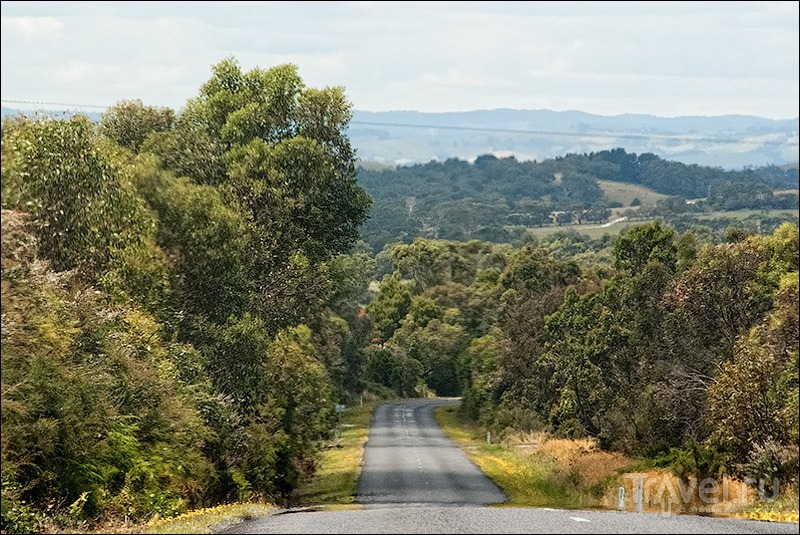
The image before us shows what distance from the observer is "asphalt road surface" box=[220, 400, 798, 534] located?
15820 millimetres

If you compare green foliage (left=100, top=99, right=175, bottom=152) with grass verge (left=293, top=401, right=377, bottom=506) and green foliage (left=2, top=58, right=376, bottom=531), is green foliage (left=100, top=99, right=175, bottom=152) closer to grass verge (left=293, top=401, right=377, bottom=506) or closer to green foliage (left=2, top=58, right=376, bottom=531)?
green foliage (left=2, top=58, right=376, bottom=531)

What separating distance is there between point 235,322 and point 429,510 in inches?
777

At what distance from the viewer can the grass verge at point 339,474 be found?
4081cm

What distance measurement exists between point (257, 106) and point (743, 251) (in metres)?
19.3

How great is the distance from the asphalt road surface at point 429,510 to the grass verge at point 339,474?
0.67 m

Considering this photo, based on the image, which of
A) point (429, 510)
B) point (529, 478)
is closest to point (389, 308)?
point (529, 478)

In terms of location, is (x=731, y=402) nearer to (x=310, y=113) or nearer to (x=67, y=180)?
(x=67, y=180)

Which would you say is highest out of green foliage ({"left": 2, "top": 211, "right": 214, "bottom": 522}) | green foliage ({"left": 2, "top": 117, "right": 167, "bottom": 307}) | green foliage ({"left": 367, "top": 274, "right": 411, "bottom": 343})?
green foliage ({"left": 2, "top": 117, "right": 167, "bottom": 307})

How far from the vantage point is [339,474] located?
50.3 metres

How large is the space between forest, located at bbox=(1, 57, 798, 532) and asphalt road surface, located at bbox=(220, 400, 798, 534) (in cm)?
428

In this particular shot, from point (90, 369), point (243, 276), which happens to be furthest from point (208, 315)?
point (90, 369)

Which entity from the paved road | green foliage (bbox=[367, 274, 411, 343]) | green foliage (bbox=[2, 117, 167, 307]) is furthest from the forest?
green foliage (bbox=[367, 274, 411, 343])

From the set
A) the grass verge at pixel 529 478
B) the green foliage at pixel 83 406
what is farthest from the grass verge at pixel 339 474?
the green foliage at pixel 83 406

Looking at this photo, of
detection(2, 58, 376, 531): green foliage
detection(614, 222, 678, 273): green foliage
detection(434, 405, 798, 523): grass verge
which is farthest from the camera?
detection(614, 222, 678, 273): green foliage
